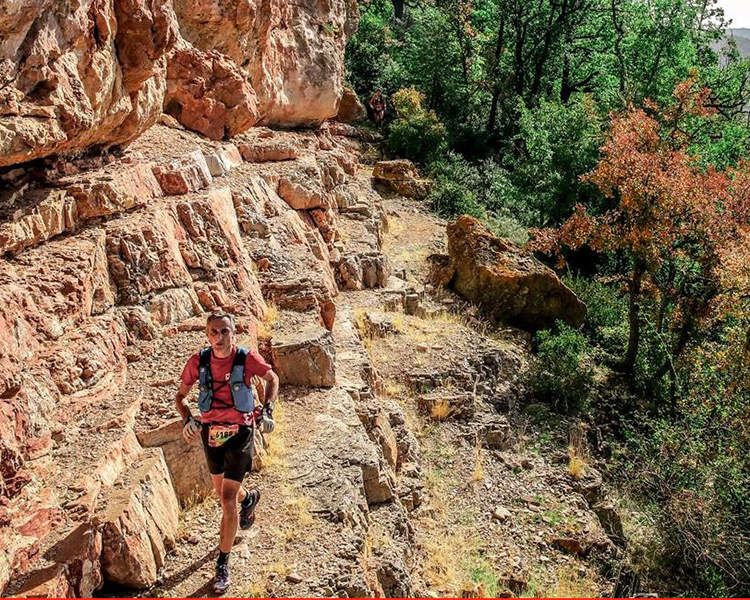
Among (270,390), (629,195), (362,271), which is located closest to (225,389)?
(270,390)

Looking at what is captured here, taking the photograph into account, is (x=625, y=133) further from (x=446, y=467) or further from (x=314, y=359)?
(x=314, y=359)

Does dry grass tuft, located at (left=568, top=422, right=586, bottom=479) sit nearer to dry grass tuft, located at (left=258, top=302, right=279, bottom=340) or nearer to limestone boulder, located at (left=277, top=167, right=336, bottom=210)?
dry grass tuft, located at (left=258, top=302, right=279, bottom=340)

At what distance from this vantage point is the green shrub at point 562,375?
11.7m

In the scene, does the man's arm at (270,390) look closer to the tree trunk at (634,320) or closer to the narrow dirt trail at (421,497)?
the narrow dirt trail at (421,497)

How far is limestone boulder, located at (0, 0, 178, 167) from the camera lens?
17.0 ft

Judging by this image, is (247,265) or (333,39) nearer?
(247,265)

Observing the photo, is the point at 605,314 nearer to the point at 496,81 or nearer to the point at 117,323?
the point at 117,323

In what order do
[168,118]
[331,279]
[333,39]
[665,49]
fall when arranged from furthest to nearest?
1. [665,49]
2. [333,39]
3. [331,279]
4. [168,118]

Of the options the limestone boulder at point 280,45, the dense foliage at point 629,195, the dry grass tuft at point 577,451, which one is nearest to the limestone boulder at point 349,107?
the dense foliage at point 629,195

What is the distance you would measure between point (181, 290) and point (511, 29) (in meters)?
22.8

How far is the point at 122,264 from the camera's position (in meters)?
6.57

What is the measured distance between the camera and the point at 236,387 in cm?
466

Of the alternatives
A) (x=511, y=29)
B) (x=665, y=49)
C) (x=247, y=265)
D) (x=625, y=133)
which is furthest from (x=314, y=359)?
(x=511, y=29)

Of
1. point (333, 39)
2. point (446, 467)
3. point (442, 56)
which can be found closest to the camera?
point (446, 467)
